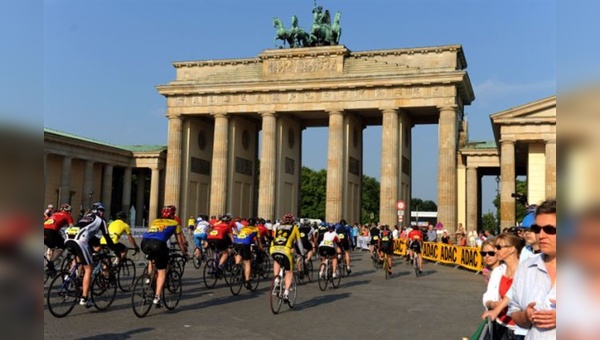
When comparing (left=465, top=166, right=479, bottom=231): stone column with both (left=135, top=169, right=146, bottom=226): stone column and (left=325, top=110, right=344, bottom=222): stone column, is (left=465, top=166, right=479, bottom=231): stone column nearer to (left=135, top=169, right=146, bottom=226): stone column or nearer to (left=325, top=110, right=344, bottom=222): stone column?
(left=325, top=110, right=344, bottom=222): stone column

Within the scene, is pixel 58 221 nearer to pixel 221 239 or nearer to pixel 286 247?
pixel 221 239

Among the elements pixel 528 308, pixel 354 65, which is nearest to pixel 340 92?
pixel 354 65

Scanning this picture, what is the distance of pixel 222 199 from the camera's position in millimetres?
53500

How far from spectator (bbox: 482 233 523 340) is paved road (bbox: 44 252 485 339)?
4.30m

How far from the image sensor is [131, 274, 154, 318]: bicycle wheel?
37.4 ft

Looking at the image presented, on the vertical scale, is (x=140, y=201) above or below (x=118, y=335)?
above

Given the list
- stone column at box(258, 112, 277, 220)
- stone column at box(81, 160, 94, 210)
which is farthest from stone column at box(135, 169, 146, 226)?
stone column at box(258, 112, 277, 220)

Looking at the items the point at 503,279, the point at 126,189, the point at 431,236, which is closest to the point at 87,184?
the point at 126,189

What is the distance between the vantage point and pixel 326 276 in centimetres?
1753

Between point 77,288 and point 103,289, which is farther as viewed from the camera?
point 103,289

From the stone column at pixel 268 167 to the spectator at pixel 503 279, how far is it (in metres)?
45.5

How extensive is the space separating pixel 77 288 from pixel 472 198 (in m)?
43.2

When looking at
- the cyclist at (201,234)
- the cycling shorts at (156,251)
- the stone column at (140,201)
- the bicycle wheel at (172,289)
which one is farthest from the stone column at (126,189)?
the cycling shorts at (156,251)

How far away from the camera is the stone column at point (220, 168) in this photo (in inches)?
2108
